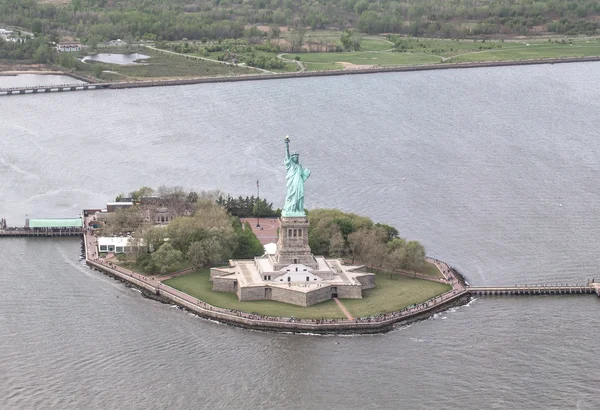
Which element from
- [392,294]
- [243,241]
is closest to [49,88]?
[243,241]

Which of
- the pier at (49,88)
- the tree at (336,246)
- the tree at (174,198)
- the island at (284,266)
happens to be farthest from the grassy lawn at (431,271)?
the pier at (49,88)

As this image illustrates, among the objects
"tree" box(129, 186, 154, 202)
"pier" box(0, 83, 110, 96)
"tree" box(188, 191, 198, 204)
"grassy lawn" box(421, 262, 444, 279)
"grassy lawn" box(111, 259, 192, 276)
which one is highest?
"pier" box(0, 83, 110, 96)

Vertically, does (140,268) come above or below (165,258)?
below

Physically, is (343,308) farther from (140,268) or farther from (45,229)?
(45,229)

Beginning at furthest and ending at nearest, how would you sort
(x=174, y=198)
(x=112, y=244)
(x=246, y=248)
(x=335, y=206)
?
1. (x=335, y=206)
2. (x=174, y=198)
3. (x=112, y=244)
4. (x=246, y=248)

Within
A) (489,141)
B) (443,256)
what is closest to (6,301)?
(443,256)

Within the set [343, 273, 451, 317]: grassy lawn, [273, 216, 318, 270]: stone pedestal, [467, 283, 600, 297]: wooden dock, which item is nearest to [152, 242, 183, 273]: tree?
[273, 216, 318, 270]: stone pedestal

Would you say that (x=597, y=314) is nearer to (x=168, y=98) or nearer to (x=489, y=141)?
(x=489, y=141)

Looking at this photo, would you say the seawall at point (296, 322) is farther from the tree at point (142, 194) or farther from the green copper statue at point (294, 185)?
the tree at point (142, 194)

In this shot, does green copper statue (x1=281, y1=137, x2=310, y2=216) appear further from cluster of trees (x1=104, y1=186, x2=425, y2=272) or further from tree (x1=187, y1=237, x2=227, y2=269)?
tree (x1=187, y1=237, x2=227, y2=269)
